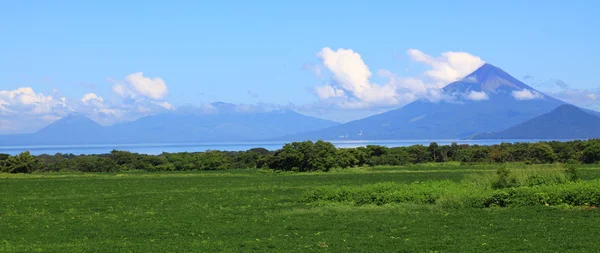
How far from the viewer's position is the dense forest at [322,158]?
85.1 meters

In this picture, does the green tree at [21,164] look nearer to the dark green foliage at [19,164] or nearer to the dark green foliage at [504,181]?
the dark green foliage at [19,164]

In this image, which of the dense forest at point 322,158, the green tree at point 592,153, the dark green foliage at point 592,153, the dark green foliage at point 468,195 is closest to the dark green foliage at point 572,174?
the dark green foliage at point 468,195

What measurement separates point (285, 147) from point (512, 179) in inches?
2021

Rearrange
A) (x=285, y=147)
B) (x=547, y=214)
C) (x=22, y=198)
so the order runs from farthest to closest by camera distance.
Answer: (x=285, y=147) → (x=22, y=198) → (x=547, y=214)

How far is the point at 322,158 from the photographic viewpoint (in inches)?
3319

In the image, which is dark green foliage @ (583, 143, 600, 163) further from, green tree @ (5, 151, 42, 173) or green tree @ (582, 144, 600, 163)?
green tree @ (5, 151, 42, 173)

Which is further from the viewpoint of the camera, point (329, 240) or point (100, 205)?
point (100, 205)

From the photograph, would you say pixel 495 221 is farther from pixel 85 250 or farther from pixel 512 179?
pixel 85 250

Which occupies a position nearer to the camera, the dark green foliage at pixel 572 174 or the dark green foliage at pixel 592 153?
the dark green foliage at pixel 572 174

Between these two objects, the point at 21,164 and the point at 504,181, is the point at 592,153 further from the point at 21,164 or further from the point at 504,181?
the point at 21,164

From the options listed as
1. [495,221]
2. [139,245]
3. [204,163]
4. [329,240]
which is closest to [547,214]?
[495,221]

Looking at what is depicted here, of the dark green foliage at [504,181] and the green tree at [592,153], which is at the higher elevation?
the green tree at [592,153]

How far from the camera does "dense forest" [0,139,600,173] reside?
85.1 metres

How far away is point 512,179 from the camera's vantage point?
3562 centimetres
